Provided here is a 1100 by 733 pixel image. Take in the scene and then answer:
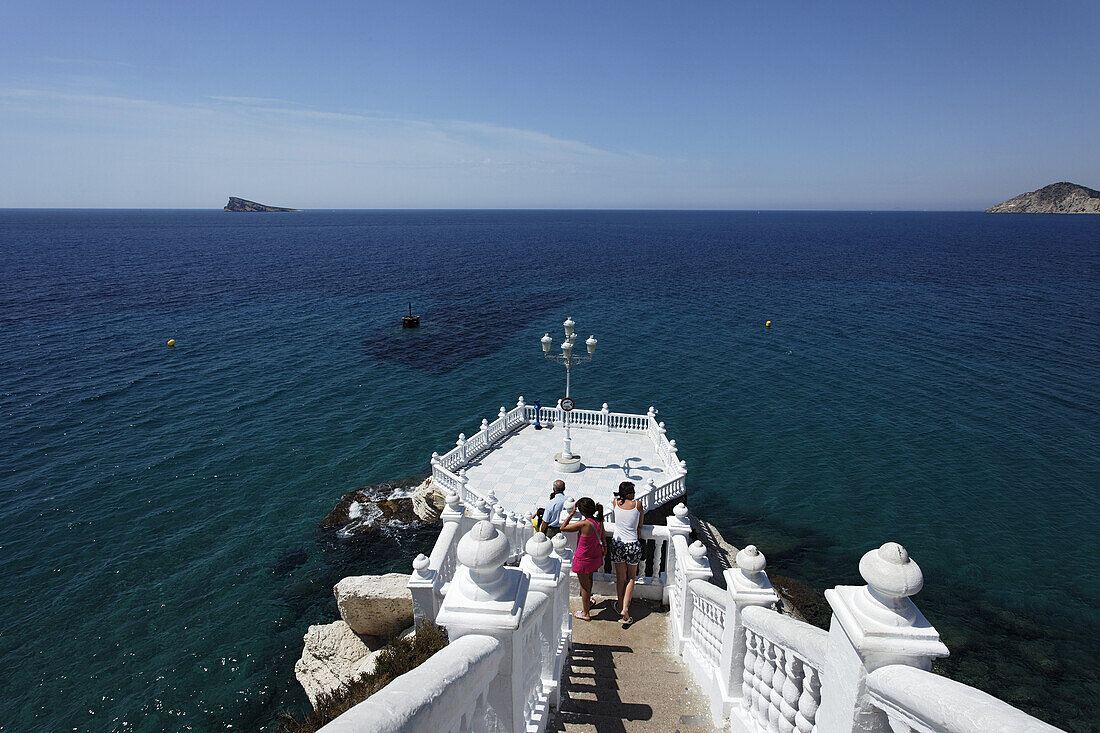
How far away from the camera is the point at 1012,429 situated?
79.6 feet

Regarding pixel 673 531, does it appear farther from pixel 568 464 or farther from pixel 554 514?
pixel 568 464

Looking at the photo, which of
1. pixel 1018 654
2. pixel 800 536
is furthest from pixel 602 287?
pixel 1018 654

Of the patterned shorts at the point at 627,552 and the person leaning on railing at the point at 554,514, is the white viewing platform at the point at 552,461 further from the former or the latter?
the patterned shorts at the point at 627,552

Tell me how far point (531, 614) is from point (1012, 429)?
28.7m

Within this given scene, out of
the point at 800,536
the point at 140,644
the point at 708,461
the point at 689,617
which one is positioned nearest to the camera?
the point at 689,617

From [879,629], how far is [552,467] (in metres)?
14.4

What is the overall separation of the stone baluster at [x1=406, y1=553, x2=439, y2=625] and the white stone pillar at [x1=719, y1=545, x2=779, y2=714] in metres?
5.46

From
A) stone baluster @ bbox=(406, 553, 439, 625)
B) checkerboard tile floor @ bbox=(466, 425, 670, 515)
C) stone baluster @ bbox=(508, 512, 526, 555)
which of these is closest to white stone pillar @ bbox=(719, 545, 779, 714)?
stone baluster @ bbox=(406, 553, 439, 625)

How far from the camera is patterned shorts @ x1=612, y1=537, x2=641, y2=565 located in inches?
336

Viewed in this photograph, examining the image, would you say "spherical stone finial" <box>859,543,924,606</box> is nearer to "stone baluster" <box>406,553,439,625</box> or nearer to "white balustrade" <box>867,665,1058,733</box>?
"white balustrade" <box>867,665,1058,733</box>

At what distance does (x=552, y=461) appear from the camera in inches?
683

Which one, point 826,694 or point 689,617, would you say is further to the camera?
point 689,617

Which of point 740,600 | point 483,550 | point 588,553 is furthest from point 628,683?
point 483,550

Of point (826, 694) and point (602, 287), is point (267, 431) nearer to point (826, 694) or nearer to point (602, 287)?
point (826, 694)
